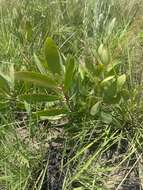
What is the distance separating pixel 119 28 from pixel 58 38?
289 millimetres

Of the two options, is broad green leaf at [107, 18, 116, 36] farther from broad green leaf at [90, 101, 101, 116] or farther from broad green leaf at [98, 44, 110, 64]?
broad green leaf at [90, 101, 101, 116]

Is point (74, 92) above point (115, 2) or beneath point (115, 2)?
beneath

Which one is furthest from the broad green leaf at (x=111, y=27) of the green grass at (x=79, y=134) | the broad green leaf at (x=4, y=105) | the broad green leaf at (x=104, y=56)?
the broad green leaf at (x=4, y=105)

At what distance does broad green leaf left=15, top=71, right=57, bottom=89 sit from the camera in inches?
59.6

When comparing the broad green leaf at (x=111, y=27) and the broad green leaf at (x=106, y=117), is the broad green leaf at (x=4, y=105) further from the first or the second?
the broad green leaf at (x=111, y=27)

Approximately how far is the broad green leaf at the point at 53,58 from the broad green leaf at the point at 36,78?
0.06 meters

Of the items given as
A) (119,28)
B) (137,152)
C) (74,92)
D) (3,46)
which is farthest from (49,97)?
(119,28)

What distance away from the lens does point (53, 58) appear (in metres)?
1.57

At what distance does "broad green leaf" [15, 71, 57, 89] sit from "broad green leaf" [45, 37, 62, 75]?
0.06 metres

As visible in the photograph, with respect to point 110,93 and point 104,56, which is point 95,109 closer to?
point 110,93

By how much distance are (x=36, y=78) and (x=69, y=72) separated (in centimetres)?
11

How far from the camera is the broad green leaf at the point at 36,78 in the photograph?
1515 millimetres

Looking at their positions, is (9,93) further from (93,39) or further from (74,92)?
(93,39)

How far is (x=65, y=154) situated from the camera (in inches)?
62.1
